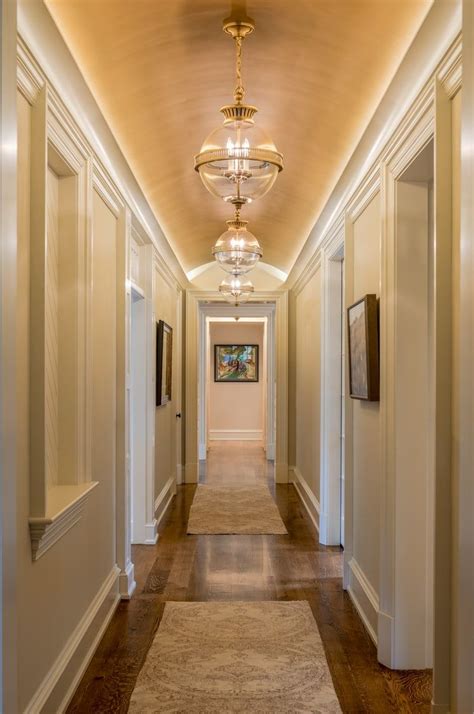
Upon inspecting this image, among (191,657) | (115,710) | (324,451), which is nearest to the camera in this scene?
(115,710)

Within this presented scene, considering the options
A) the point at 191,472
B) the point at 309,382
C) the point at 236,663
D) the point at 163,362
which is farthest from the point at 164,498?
the point at 236,663

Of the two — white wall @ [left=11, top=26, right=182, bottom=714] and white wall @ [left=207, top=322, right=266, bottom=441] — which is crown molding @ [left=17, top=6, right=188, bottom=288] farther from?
white wall @ [left=207, top=322, right=266, bottom=441]

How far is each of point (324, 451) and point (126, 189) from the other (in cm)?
271

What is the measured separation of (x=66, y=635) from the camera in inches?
106

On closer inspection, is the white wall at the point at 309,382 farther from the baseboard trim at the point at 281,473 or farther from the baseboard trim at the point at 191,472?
the baseboard trim at the point at 191,472

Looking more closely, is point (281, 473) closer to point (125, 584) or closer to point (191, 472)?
point (191, 472)

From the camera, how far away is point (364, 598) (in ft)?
11.6

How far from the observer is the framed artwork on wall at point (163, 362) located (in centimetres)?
558

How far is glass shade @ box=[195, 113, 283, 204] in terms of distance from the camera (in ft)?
7.51

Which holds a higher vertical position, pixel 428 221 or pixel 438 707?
pixel 428 221

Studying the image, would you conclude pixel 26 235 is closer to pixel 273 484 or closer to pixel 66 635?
pixel 66 635

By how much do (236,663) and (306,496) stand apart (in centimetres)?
375

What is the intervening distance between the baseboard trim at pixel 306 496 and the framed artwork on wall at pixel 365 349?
2.25 meters

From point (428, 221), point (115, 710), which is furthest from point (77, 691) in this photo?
point (428, 221)
